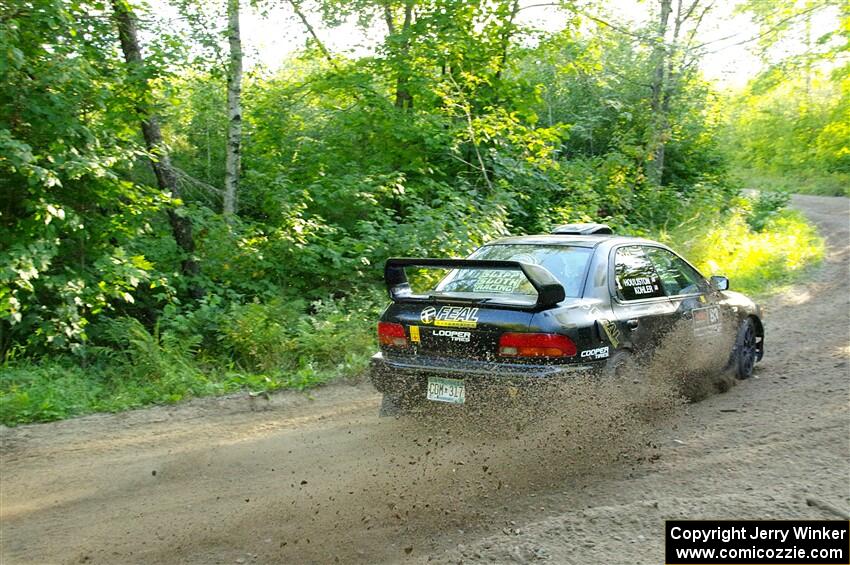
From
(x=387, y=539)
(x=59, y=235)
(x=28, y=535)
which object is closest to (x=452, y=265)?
(x=387, y=539)

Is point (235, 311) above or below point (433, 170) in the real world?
below

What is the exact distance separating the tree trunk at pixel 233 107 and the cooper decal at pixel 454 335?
7075mm

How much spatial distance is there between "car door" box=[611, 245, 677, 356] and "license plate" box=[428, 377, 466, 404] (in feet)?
4.39

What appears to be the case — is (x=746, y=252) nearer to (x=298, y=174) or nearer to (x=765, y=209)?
(x=765, y=209)

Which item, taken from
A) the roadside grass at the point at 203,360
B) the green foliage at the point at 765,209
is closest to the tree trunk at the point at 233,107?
the roadside grass at the point at 203,360

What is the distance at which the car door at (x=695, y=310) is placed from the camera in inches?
243

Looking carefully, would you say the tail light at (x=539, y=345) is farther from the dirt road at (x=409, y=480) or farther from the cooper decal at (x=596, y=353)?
the dirt road at (x=409, y=480)

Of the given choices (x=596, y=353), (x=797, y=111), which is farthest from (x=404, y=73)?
(x=797, y=111)

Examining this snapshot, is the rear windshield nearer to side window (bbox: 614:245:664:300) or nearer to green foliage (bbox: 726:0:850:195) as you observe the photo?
side window (bbox: 614:245:664:300)

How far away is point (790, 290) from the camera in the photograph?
43.5 ft

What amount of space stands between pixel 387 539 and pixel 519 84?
1204 cm

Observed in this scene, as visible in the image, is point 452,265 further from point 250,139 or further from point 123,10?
point 250,139

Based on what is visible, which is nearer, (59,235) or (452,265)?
(452,265)

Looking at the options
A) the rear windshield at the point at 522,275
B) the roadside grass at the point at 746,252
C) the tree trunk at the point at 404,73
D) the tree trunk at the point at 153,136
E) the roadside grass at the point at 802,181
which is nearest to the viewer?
the rear windshield at the point at 522,275
